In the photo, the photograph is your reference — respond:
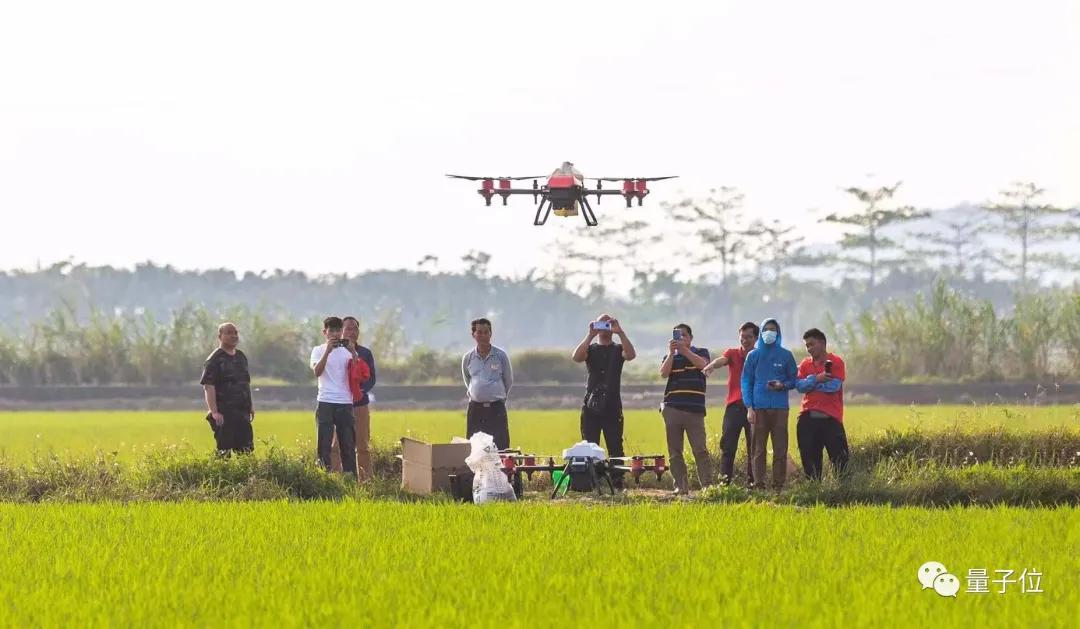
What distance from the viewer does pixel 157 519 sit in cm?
1116

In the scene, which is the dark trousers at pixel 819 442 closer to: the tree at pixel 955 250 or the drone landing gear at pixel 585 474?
the drone landing gear at pixel 585 474

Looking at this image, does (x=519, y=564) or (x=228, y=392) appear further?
(x=228, y=392)

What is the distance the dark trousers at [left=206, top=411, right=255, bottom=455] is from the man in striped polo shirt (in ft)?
11.6

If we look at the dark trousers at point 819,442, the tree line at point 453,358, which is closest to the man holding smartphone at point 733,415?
the dark trousers at point 819,442

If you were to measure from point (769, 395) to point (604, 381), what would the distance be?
5.14ft

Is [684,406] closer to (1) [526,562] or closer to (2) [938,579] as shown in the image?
(1) [526,562]

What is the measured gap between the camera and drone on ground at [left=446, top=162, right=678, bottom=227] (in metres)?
16.3

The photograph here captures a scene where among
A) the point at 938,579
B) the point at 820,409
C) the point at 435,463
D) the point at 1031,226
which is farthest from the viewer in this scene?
the point at 1031,226

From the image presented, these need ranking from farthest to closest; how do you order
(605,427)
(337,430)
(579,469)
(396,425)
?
(396,425)
(605,427)
(337,430)
(579,469)

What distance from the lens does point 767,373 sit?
13070mm

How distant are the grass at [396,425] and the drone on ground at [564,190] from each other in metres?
2.72

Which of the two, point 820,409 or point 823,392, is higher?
point 823,392

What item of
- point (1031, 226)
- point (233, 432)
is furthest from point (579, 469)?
point (1031, 226)

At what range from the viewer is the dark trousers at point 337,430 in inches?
541
